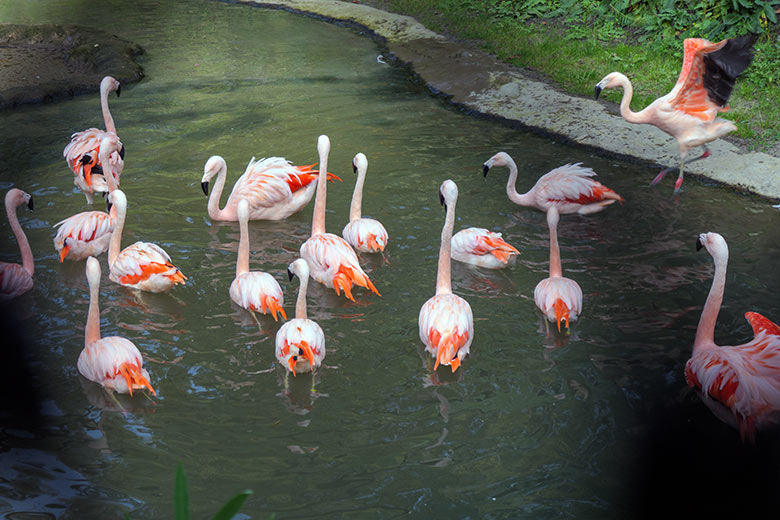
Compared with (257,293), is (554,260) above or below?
above

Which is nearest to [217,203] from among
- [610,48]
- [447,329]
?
[447,329]

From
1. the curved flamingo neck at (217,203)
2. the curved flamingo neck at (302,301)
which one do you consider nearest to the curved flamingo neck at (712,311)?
the curved flamingo neck at (302,301)

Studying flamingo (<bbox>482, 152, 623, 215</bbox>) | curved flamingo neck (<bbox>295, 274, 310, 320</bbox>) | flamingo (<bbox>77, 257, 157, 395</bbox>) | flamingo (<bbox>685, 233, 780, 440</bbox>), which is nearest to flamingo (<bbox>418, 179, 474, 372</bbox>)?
curved flamingo neck (<bbox>295, 274, 310, 320</bbox>)

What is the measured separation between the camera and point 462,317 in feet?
11.7

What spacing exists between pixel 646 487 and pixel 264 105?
19.6 feet

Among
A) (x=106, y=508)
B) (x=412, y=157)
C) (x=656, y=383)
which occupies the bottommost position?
(x=106, y=508)

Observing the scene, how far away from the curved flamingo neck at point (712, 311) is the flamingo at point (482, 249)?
127 centimetres

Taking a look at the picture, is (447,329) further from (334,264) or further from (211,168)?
(211,168)

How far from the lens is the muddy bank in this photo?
8123 mm

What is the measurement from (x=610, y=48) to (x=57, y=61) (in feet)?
22.4

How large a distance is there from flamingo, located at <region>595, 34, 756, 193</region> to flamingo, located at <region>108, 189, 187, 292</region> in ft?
11.9

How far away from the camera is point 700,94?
5.45 m

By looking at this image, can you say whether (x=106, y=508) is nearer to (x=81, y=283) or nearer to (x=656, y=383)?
(x=81, y=283)

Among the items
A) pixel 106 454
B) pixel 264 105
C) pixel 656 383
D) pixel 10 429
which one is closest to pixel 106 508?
pixel 106 454
